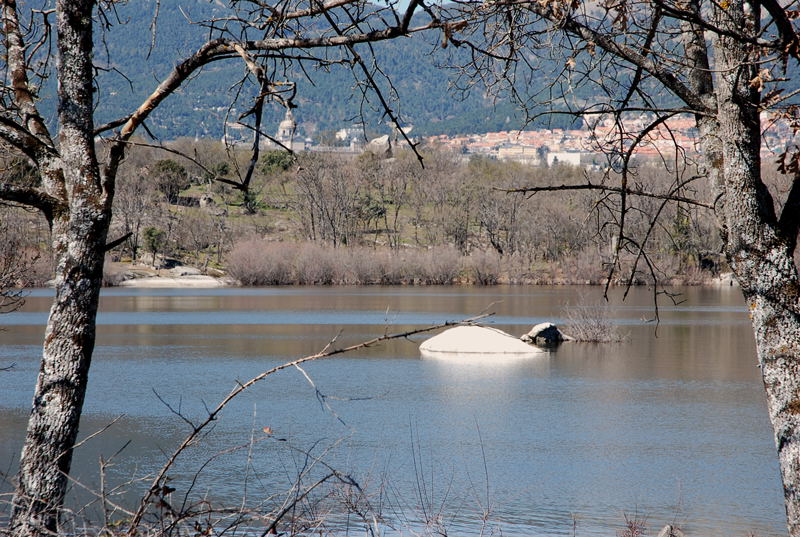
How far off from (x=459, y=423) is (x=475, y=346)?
11696 mm

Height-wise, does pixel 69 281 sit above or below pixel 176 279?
above

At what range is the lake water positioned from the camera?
481 inches

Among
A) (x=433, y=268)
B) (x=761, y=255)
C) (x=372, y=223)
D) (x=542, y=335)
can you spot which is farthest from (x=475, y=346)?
(x=372, y=223)

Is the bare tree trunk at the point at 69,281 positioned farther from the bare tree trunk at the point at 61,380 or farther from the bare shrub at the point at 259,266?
the bare shrub at the point at 259,266

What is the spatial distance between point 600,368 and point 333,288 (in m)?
40.9

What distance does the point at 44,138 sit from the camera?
15.3 feet

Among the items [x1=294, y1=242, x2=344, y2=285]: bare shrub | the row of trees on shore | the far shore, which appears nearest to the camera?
the far shore

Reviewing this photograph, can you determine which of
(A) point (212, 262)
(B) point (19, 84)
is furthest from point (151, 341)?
(A) point (212, 262)

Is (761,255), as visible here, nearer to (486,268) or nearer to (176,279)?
(486,268)

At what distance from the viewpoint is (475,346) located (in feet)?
97.2

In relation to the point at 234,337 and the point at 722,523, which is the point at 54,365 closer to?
the point at 722,523

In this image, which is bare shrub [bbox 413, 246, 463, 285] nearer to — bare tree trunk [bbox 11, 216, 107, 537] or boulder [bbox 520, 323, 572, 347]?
boulder [bbox 520, 323, 572, 347]

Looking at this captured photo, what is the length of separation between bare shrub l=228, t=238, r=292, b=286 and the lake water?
31.4 m

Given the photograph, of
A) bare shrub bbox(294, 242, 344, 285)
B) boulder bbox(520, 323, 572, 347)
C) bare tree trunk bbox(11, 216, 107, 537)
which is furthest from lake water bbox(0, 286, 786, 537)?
bare shrub bbox(294, 242, 344, 285)
